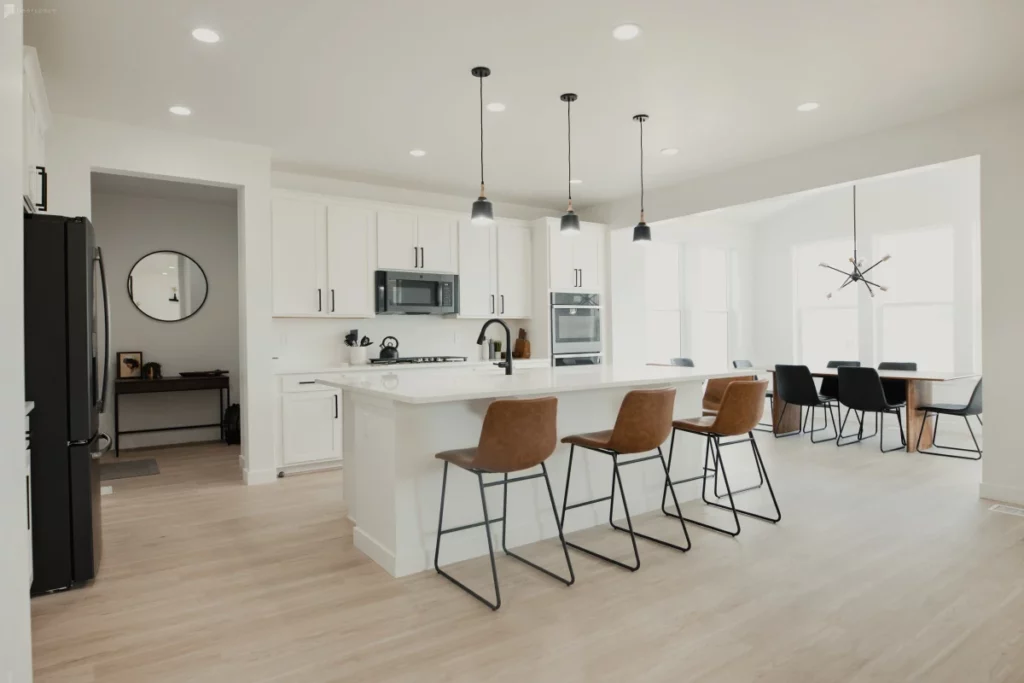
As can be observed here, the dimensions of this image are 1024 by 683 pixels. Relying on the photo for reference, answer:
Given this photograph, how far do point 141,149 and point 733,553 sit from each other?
15.7 feet

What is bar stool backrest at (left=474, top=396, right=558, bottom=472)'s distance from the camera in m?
2.66

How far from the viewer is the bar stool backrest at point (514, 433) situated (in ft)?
8.71

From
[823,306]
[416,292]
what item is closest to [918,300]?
[823,306]

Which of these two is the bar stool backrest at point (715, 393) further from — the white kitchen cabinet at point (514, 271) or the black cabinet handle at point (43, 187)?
the black cabinet handle at point (43, 187)

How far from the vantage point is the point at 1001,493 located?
13.4 feet

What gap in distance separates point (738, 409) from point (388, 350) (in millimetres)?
3519

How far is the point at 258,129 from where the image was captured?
448 cm

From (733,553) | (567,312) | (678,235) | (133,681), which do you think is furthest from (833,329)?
(133,681)

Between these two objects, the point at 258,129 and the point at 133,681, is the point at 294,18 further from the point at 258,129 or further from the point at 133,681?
the point at 133,681

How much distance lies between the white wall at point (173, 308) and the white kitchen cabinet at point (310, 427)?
7.62 feet

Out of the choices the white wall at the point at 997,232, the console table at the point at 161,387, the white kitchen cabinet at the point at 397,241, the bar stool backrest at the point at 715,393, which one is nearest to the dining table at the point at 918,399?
the white wall at the point at 997,232

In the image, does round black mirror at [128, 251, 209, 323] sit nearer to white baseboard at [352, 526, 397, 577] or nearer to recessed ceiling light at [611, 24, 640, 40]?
white baseboard at [352, 526, 397, 577]

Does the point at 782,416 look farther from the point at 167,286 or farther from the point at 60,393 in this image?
the point at 167,286

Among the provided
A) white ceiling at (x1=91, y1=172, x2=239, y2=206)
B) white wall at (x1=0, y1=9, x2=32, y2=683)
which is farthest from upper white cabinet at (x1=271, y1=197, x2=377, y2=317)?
white wall at (x1=0, y1=9, x2=32, y2=683)
